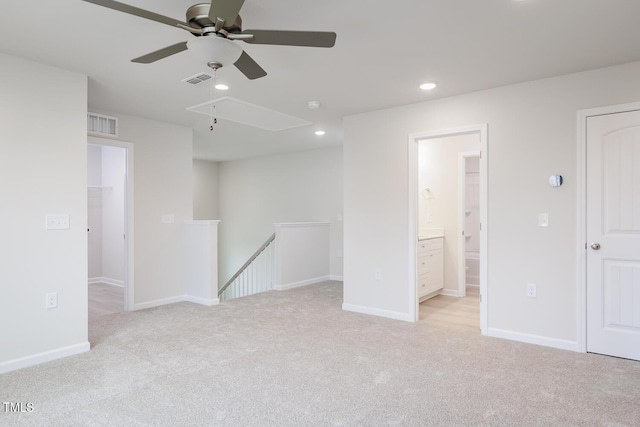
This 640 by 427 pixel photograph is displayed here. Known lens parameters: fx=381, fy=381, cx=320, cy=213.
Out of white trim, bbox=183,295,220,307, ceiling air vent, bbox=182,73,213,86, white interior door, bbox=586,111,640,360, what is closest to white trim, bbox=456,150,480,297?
white interior door, bbox=586,111,640,360

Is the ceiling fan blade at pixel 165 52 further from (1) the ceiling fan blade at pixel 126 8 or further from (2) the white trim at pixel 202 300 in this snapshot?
(2) the white trim at pixel 202 300

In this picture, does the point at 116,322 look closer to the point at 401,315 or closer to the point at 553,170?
the point at 401,315

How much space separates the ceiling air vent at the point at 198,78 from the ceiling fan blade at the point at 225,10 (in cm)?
156

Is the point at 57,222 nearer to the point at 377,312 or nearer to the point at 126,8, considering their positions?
the point at 126,8

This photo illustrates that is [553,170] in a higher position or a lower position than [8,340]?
higher

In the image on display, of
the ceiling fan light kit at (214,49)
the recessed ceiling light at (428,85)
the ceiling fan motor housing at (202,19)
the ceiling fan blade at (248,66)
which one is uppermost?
the recessed ceiling light at (428,85)

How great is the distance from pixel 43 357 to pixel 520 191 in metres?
4.39

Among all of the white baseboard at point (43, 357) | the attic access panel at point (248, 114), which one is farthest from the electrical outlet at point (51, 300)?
the attic access panel at point (248, 114)

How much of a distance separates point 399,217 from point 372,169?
2.19 feet

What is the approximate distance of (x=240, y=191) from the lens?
8.62 metres

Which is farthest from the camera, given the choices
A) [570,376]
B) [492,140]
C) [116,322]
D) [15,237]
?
[116,322]

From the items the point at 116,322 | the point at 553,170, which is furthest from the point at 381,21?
the point at 116,322

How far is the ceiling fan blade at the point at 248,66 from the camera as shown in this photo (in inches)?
88.0

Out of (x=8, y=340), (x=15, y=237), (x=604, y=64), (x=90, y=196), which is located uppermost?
(x=604, y=64)
